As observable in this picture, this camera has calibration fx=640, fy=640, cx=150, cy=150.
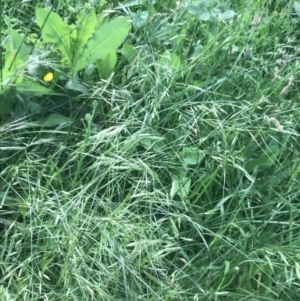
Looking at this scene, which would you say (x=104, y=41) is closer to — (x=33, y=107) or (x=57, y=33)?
(x=57, y=33)

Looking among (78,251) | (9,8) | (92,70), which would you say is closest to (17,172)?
(78,251)

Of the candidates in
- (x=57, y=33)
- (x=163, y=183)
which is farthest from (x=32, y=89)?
(x=163, y=183)

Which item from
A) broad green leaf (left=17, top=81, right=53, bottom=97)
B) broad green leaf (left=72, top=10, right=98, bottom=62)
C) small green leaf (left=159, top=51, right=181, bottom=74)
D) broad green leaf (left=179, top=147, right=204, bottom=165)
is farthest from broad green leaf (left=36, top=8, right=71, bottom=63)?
broad green leaf (left=179, top=147, right=204, bottom=165)

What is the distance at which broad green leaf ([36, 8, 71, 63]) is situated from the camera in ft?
5.76

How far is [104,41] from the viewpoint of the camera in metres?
1.77

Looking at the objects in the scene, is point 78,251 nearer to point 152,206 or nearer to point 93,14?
point 152,206

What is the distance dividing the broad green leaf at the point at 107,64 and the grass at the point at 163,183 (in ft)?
0.10

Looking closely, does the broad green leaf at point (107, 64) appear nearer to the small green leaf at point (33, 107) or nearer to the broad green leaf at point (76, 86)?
the broad green leaf at point (76, 86)

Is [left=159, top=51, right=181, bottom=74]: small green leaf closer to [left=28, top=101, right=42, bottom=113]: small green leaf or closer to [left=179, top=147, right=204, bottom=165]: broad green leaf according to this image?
[left=179, top=147, right=204, bottom=165]: broad green leaf

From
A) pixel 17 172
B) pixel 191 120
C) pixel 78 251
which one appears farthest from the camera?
pixel 191 120

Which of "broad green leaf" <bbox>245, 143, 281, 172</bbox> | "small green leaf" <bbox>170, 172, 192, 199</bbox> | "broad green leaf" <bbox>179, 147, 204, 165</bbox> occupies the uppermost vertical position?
"broad green leaf" <bbox>179, 147, 204, 165</bbox>

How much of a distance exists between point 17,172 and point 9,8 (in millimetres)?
692

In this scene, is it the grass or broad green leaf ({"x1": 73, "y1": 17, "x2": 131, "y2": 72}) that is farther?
broad green leaf ({"x1": 73, "y1": 17, "x2": 131, "y2": 72})

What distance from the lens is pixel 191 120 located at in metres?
1.67
